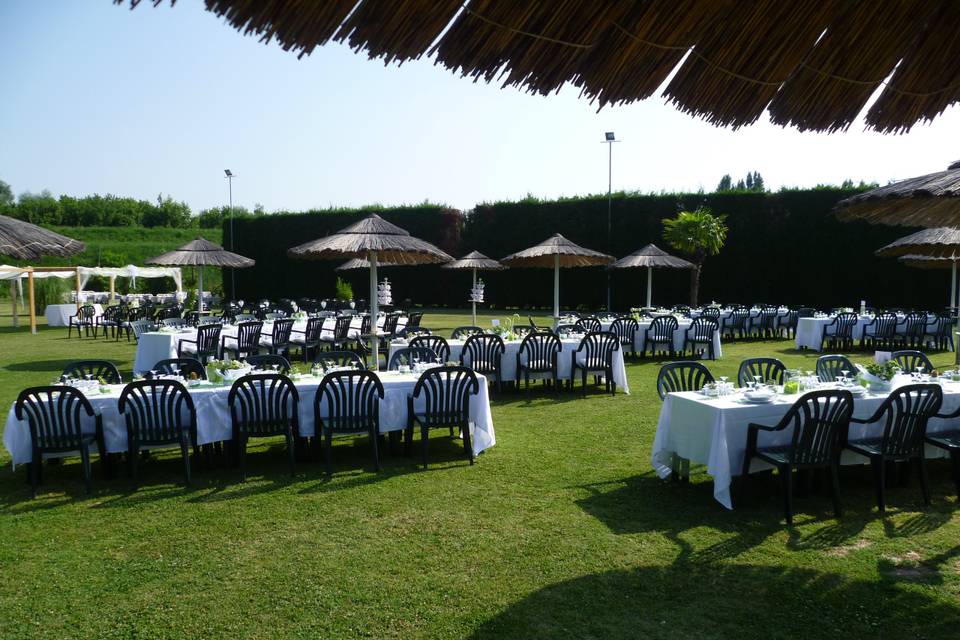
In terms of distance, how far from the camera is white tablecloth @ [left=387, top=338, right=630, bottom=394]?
11102 mm

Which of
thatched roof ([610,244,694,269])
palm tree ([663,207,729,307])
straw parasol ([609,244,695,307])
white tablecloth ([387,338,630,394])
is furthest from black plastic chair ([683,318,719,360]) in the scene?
palm tree ([663,207,729,307])

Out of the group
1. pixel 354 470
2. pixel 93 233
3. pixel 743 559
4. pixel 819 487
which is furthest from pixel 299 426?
pixel 93 233

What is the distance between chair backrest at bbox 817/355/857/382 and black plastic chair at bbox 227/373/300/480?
5390 mm

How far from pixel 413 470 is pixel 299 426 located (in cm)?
113

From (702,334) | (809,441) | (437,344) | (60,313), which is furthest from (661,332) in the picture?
(60,313)

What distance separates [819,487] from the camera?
6.30m

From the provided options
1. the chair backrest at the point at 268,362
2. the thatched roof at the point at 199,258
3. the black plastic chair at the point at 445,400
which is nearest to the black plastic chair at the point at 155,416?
the chair backrest at the point at 268,362

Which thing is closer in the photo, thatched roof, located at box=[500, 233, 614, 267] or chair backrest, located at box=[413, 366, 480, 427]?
chair backrest, located at box=[413, 366, 480, 427]

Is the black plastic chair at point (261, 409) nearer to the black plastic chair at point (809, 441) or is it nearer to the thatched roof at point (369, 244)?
the thatched roof at point (369, 244)

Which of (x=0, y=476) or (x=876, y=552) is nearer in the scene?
(x=876, y=552)

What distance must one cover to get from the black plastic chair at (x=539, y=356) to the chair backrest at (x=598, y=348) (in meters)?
0.39

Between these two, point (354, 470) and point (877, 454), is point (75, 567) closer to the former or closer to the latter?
point (354, 470)

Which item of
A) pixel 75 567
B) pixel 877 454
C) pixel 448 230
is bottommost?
pixel 75 567

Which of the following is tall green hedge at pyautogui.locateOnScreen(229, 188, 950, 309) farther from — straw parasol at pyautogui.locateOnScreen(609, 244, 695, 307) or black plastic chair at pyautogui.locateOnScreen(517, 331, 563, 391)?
black plastic chair at pyautogui.locateOnScreen(517, 331, 563, 391)
